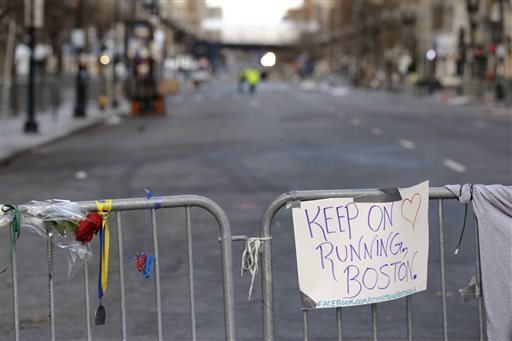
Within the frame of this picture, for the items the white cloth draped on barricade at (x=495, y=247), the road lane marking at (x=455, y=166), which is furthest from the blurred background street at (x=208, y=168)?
the white cloth draped on barricade at (x=495, y=247)

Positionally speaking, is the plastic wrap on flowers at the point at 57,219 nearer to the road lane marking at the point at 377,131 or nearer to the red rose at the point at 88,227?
the red rose at the point at 88,227

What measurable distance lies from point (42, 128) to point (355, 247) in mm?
29557

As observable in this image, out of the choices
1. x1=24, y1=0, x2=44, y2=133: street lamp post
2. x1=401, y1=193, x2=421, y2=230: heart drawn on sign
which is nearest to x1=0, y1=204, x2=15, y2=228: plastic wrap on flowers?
x1=401, y1=193, x2=421, y2=230: heart drawn on sign

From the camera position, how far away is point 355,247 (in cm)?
622

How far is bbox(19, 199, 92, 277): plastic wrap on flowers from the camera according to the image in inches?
236

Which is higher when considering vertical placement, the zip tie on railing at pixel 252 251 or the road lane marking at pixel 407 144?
the road lane marking at pixel 407 144

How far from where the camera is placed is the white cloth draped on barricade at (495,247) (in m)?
6.38

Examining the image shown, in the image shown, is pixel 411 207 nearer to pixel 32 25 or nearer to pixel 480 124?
pixel 32 25

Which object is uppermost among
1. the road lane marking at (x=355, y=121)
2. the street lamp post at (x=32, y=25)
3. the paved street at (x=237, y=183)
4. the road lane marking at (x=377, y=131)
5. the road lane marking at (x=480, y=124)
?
the street lamp post at (x=32, y=25)

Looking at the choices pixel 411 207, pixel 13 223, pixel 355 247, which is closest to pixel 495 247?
pixel 411 207

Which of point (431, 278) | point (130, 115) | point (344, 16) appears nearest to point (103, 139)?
point (130, 115)

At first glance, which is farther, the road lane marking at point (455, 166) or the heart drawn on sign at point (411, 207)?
the road lane marking at point (455, 166)

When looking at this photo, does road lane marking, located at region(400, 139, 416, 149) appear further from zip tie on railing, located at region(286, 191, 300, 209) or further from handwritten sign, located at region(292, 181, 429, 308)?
zip tie on railing, located at region(286, 191, 300, 209)

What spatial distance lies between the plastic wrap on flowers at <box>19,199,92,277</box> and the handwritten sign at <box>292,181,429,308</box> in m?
1.07
